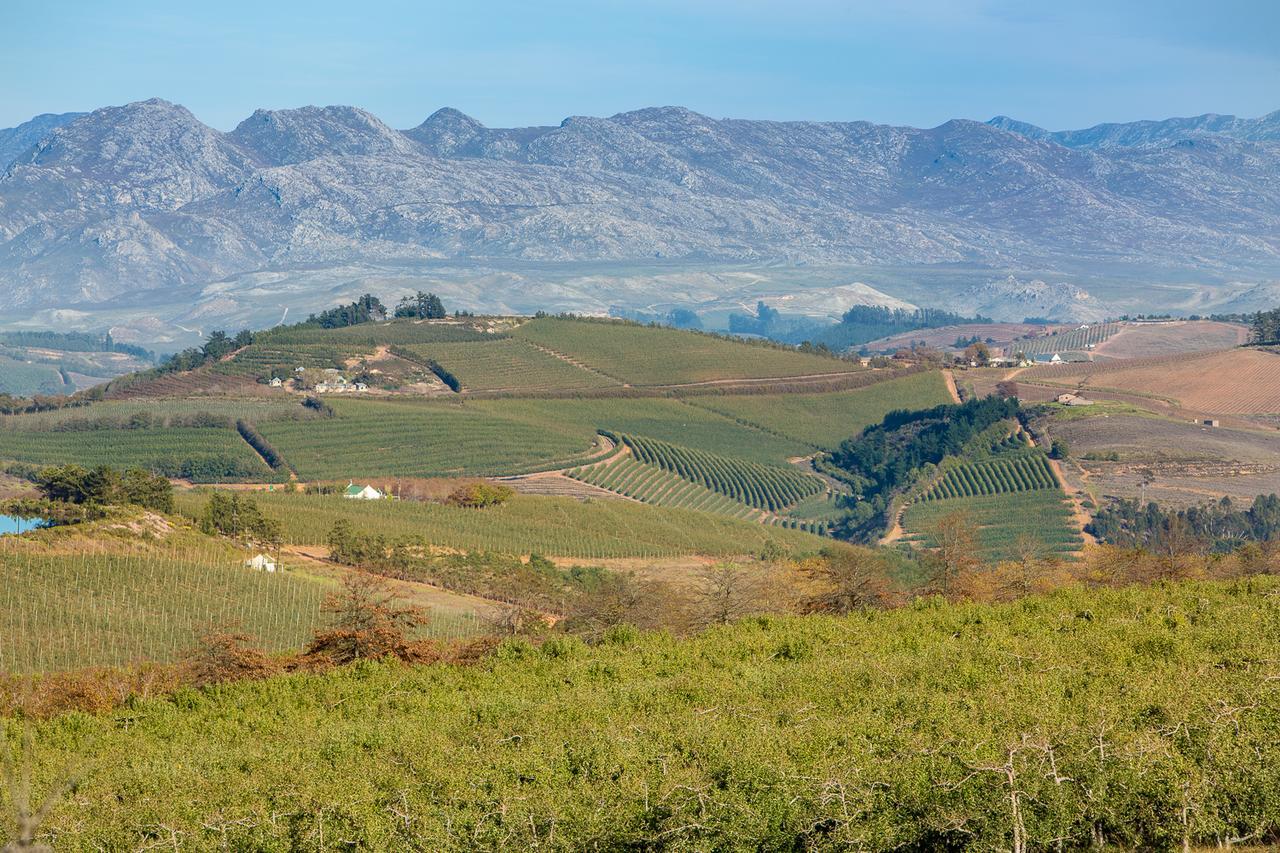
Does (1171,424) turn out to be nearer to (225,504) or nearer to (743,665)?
(225,504)

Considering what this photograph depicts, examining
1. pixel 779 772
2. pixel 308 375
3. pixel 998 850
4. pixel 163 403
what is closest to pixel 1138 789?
pixel 998 850

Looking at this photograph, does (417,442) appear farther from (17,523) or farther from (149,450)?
(17,523)

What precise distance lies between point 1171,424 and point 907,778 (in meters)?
132

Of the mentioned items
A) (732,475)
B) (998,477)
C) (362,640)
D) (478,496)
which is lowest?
(732,475)

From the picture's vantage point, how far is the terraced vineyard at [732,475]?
141 m

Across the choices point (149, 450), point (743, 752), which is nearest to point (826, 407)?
point (149, 450)

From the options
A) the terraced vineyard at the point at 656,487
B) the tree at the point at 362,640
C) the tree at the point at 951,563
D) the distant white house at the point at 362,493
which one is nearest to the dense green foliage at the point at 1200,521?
the terraced vineyard at the point at 656,487

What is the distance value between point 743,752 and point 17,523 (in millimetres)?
61377

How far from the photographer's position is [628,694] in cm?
3362

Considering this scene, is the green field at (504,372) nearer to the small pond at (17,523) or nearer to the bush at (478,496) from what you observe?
the bush at (478,496)

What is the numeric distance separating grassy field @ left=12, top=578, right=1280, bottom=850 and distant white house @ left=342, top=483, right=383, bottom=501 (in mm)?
67640

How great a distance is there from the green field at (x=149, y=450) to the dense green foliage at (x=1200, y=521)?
2864 inches

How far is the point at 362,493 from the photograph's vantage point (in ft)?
362

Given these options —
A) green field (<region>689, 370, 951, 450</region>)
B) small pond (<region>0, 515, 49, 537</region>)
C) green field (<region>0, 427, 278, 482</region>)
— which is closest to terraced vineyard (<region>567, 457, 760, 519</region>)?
green field (<region>0, 427, 278, 482</region>)
